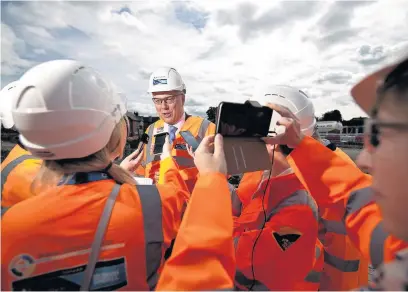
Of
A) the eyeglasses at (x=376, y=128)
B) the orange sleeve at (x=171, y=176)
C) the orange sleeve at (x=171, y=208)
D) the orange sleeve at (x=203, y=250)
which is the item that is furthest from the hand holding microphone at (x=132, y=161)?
the eyeglasses at (x=376, y=128)

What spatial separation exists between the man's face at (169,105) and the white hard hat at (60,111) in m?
3.57

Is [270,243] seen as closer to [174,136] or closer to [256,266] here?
[256,266]

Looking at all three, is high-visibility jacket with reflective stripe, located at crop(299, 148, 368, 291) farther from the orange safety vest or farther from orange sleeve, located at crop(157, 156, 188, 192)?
orange sleeve, located at crop(157, 156, 188, 192)

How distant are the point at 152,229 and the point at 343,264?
6.84 ft

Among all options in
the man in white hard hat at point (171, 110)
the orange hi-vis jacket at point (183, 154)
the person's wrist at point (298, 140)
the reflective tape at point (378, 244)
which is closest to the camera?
the reflective tape at point (378, 244)

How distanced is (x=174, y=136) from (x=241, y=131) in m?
3.54

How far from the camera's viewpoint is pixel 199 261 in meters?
1.25

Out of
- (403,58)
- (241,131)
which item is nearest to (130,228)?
(241,131)

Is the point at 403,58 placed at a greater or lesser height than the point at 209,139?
greater

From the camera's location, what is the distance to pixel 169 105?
5.43 meters

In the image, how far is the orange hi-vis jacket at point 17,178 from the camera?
2.26 meters

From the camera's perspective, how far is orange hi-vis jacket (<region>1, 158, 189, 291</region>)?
4.72 ft

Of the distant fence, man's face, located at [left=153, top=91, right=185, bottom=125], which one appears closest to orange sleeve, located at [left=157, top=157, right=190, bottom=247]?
man's face, located at [left=153, top=91, right=185, bottom=125]

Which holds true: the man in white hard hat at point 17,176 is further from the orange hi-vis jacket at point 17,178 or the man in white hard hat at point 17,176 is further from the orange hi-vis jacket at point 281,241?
the orange hi-vis jacket at point 281,241
